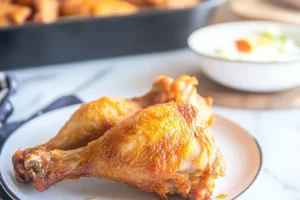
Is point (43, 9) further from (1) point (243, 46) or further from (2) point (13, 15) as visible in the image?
(1) point (243, 46)

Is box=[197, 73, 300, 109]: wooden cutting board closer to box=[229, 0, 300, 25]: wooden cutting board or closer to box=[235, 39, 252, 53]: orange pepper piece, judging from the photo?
box=[235, 39, 252, 53]: orange pepper piece

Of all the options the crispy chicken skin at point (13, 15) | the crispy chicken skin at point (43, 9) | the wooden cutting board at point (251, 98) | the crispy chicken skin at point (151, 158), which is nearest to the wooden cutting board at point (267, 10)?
the wooden cutting board at point (251, 98)

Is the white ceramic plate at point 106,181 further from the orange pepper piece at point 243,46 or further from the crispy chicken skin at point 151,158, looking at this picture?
the orange pepper piece at point 243,46

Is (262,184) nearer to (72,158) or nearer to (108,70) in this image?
(72,158)

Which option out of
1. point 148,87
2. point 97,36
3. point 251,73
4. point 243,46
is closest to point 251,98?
point 251,73

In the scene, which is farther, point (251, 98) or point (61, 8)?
point (61, 8)

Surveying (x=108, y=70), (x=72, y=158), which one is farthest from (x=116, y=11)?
(x=72, y=158)
